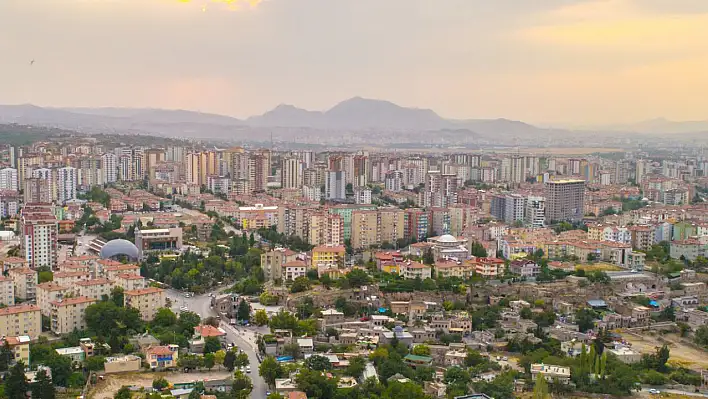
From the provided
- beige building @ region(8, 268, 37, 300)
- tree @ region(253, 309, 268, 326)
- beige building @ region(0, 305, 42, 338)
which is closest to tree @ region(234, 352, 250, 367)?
tree @ region(253, 309, 268, 326)

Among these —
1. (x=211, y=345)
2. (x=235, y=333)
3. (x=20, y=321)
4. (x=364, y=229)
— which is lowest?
(x=235, y=333)

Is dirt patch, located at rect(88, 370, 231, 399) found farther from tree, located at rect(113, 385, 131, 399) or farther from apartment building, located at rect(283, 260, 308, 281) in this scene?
apartment building, located at rect(283, 260, 308, 281)

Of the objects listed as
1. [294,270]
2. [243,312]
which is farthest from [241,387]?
[294,270]

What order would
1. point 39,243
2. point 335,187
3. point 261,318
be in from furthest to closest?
1. point 335,187
2. point 39,243
3. point 261,318

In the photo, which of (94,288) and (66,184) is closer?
(94,288)

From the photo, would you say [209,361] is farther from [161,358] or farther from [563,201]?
[563,201]

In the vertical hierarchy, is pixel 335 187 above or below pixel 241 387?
above

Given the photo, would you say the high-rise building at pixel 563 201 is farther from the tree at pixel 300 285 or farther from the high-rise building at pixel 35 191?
the high-rise building at pixel 35 191

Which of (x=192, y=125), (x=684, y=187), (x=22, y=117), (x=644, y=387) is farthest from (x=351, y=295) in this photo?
(x=192, y=125)

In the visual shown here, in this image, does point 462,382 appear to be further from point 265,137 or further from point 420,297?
point 265,137

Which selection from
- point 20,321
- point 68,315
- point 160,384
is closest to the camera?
point 160,384
